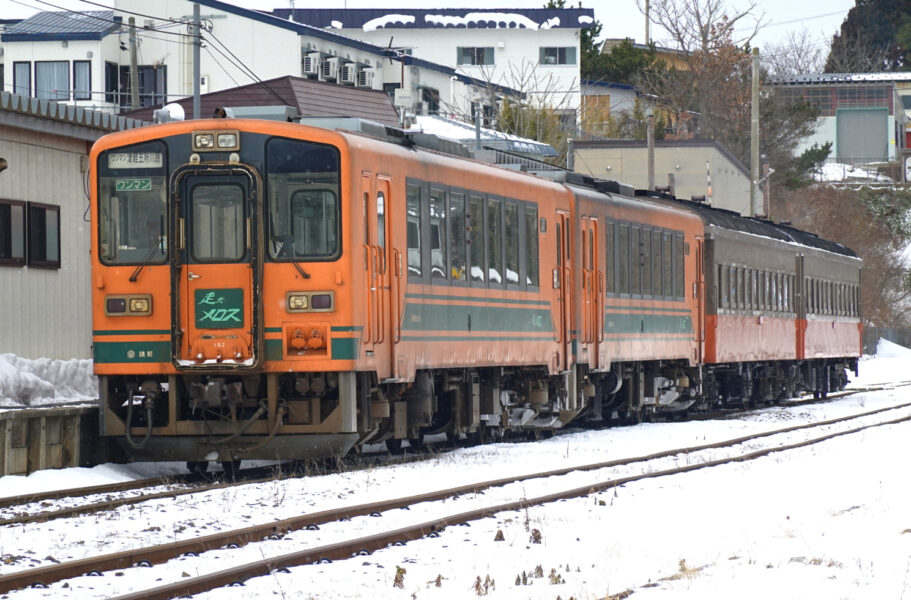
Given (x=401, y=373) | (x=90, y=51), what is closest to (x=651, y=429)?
(x=401, y=373)

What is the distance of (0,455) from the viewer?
43.6 feet

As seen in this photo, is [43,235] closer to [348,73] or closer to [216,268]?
[216,268]

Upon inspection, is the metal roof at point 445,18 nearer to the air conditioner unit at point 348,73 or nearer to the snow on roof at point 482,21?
the snow on roof at point 482,21

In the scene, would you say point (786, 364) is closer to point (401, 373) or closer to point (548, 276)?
point (548, 276)

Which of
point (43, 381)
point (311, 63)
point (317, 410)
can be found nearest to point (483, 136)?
point (311, 63)

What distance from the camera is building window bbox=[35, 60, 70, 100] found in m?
51.8

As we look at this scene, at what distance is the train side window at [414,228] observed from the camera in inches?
588

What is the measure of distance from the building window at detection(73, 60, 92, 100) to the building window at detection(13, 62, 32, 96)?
5.12 feet

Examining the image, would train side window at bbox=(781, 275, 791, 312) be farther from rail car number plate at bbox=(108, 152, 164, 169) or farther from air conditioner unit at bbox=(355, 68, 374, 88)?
air conditioner unit at bbox=(355, 68, 374, 88)

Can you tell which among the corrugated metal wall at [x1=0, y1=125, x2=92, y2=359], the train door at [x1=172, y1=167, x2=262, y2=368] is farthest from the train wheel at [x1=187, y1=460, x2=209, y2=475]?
the corrugated metal wall at [x1=0, y1=125, x2=92, y2=359]

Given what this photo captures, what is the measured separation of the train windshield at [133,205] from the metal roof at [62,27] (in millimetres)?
37025

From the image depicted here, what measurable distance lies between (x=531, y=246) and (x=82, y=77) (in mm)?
36689

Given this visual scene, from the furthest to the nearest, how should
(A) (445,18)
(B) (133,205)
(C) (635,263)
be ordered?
1. (A) (445,18)
2. (C) (635,263)
3. (B) (133,205)

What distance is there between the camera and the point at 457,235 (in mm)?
16000
